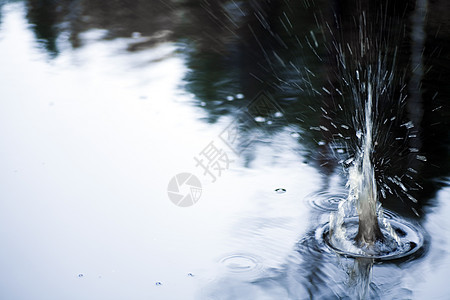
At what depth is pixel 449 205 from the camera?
10.4ft

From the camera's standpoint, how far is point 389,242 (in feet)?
9.49

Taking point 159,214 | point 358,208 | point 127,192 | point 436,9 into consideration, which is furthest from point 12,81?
point 436,9

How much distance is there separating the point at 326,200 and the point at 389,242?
19.1 inches

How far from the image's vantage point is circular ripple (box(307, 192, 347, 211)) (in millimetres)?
3234

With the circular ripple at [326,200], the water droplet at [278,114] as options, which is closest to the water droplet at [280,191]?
the circular ripple at [326,200]

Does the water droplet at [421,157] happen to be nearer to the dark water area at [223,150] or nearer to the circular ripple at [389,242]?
the dark water area at [223,150]

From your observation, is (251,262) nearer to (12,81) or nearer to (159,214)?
(159,214)

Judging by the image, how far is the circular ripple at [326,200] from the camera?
3234 millimetres

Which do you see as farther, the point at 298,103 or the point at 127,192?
the point at 298,103

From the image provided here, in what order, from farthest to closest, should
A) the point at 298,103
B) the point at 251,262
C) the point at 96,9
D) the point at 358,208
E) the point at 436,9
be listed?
1. the point at 96,9
2. the point at 436,9
3. the point at 298,103
4. the point at 358,208
5. the point at 251,262

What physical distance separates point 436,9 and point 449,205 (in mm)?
3936

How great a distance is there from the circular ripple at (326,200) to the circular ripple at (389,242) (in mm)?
154

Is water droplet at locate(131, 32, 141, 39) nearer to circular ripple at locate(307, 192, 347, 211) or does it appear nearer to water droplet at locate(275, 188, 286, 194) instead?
water droplet at locate(275, 188, 286, 194)

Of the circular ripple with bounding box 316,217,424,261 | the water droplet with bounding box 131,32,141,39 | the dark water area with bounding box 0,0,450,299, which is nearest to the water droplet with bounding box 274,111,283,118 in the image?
the dark water area with bounding box 0,0,450,299
